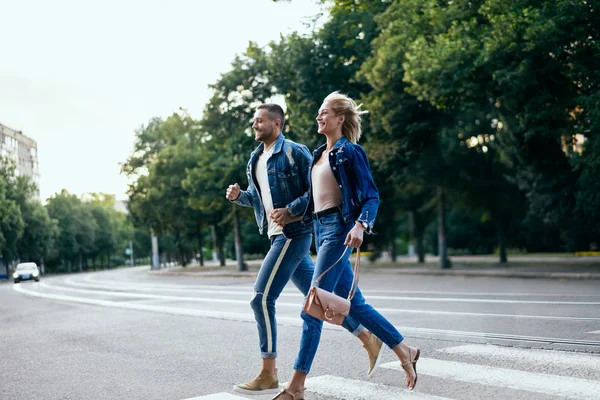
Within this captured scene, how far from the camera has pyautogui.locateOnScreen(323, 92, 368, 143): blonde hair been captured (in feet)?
17.1

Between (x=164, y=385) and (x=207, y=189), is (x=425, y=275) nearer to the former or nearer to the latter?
(x=207, y=189)

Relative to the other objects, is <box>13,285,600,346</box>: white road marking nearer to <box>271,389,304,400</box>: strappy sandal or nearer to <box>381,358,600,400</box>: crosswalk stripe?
<box>381,358,600,400</box>: crosswalk stripe

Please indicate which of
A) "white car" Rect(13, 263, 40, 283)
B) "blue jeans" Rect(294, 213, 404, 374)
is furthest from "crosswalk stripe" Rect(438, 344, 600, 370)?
"white car" Rect(13, 263, 40, 283)

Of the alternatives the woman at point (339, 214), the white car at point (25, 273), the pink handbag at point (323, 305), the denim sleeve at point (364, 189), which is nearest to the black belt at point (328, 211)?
the woman at point (339, 214)

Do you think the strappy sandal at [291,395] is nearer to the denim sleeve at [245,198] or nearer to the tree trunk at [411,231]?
the denim sleeve at [245,198]

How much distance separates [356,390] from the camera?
204 inches

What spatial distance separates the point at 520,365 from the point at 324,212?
6.94 feet

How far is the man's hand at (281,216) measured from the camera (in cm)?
529

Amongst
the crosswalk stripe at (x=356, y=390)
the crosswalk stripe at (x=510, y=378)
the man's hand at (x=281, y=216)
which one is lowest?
the crosswalk stripe at (x=356, y=390)

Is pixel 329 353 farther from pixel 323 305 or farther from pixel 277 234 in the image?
pixel 323 305

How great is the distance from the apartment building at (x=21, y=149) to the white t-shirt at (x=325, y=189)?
85671 millimetres

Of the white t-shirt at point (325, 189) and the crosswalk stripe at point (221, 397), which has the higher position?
the white t-shirt at point (325, 189)

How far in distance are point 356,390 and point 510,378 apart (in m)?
1.12

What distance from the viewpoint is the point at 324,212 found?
16.6 feet
